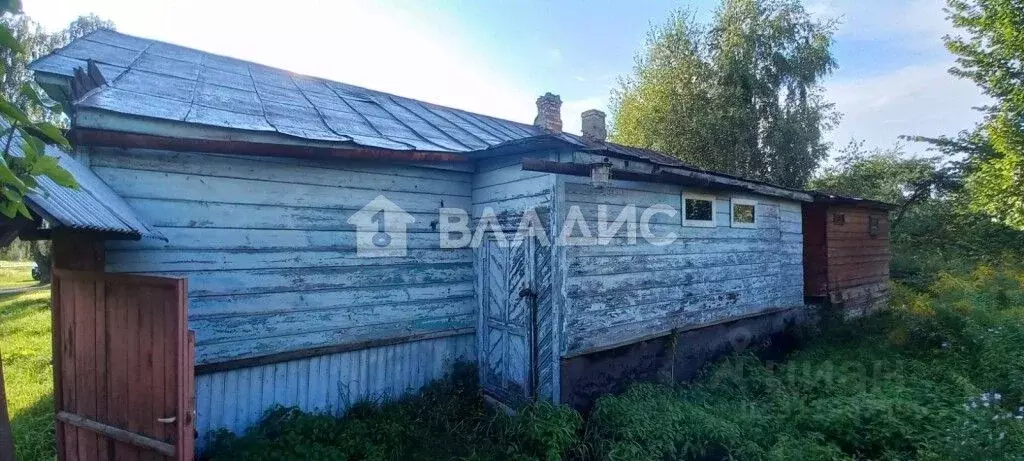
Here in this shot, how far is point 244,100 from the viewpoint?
5.38 metres

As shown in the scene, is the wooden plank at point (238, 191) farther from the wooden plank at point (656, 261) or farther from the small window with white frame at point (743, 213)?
the small window with white frame at point (743, 213)

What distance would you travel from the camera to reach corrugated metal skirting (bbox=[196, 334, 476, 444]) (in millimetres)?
4566

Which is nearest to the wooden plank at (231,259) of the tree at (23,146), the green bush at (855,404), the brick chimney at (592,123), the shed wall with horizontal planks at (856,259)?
the tree at (23,146)

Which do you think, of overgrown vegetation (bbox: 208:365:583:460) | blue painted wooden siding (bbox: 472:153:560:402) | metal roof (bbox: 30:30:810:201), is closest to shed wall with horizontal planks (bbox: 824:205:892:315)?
metal roof (bbox: 30:30:810:201)

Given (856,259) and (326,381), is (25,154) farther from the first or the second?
(856,259)

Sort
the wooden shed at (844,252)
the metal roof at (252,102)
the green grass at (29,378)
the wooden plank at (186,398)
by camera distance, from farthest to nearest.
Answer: the wooden shed at (844,252), the green grass at (29,378), the metal roof at (252,102), the wooden plank at (186,398)

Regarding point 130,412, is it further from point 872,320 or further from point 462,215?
point 872,320

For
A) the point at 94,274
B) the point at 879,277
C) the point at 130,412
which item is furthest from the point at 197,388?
the point at 879,277

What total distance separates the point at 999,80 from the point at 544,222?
1709 centimetres

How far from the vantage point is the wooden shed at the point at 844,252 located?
10352 mm

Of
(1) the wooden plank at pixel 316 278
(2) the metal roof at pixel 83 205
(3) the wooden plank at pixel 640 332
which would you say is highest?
(2) the metal roof at pixel 83 205

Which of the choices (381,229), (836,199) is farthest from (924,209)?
(381,229)

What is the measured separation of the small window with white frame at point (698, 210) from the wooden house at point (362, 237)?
4 centimetres

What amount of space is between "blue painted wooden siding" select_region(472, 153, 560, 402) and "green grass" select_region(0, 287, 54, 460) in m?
5.29
